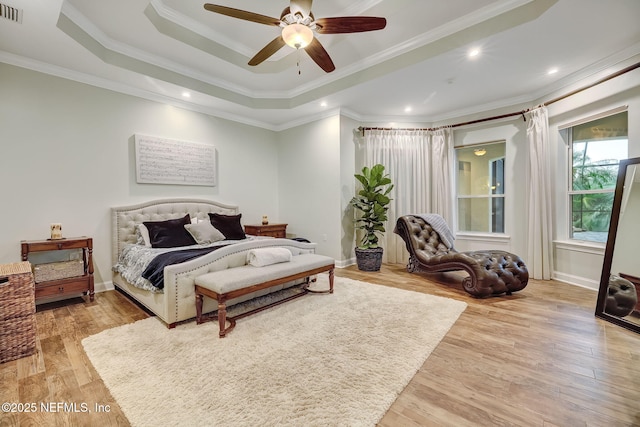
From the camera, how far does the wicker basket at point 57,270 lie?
2.94 meters

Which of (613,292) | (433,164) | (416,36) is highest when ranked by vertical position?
(416,36)

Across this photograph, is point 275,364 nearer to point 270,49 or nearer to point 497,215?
point 270,49

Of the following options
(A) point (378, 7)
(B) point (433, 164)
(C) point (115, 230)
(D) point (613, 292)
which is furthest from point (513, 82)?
→ (C) point (115, 230)

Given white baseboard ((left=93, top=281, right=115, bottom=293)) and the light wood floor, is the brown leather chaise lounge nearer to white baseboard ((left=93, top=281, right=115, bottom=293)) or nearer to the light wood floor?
the light wood floor

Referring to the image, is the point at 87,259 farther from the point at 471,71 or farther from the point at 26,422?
the point at 471,71

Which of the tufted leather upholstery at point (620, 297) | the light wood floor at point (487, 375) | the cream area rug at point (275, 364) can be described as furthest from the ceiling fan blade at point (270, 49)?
the tufted leather upholstery at point (620, 297)

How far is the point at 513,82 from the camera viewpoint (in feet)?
12.9

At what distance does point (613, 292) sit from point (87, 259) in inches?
204

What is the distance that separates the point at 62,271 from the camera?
121 inches

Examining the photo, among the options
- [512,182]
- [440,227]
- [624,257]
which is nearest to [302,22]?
[624,257]

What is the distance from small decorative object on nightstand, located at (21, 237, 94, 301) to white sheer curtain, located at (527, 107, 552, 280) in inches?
239

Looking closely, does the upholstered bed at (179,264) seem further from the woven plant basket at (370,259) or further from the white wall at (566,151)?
the white wall at (566,151)

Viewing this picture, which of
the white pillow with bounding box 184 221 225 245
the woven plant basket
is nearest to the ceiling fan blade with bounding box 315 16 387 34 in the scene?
the white pillow with bounding box 184 221 225 245

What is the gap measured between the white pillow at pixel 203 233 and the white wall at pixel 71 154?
96cm
